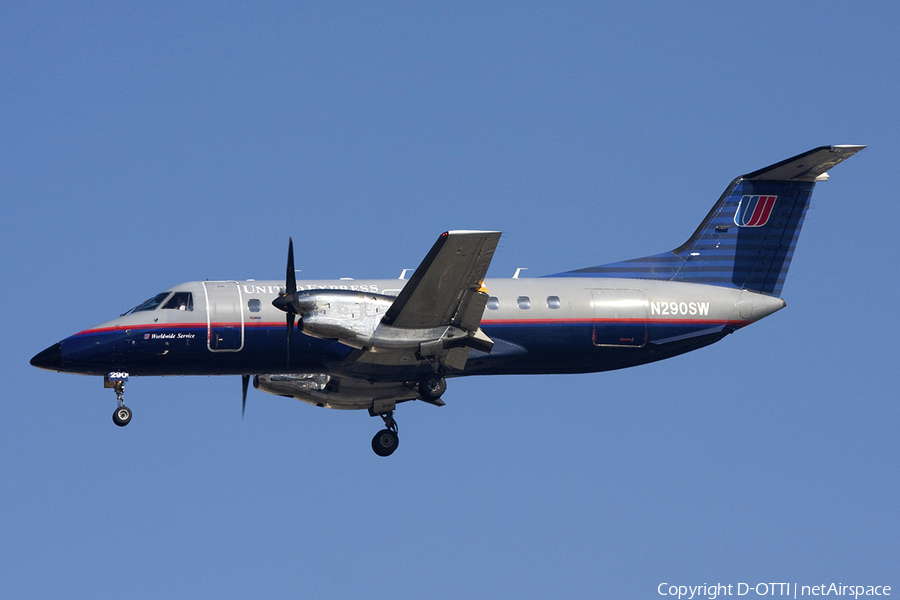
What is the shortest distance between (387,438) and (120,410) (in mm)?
6418

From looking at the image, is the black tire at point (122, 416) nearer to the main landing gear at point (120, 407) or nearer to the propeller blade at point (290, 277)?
the main landing gear at point (120, 407)

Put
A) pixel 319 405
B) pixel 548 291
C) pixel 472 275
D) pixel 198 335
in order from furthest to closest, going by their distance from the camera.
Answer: pixel 319 405, pixel 548 291, pixel 198 335, pixel 472 275

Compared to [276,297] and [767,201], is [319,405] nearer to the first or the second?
[276,297]

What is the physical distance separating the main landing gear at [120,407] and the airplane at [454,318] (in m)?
0.02

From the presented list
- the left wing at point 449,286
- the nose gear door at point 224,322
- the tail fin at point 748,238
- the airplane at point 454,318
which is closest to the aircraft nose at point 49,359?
the airplane at point 454,318

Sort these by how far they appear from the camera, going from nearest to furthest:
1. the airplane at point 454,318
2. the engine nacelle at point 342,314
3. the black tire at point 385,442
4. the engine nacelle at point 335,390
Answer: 1. the engine nacelle at point 342,314
2. the airplane at point 454,318
3. the engine nacelle at point 335,390
4. the black tire at point 385,442

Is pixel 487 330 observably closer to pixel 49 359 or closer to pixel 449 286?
pixel 449 286

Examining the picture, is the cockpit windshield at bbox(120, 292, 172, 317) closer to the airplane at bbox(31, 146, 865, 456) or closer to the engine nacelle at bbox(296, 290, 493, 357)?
the airplane at bbox(31, 146, 865, 456)

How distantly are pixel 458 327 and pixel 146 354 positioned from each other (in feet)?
22.9

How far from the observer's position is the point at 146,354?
2323 cm

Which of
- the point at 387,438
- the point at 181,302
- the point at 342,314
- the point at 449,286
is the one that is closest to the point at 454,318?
the point at 449,286

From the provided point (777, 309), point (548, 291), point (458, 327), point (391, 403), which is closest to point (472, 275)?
point (458, 327)

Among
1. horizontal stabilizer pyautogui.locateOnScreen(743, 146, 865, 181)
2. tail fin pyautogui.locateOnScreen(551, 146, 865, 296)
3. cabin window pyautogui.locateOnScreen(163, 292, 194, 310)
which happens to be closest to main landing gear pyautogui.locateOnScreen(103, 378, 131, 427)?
cabin window pyautogui.locateOnScreen(163, 292, 194, 310)

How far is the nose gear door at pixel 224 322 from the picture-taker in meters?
23.2
